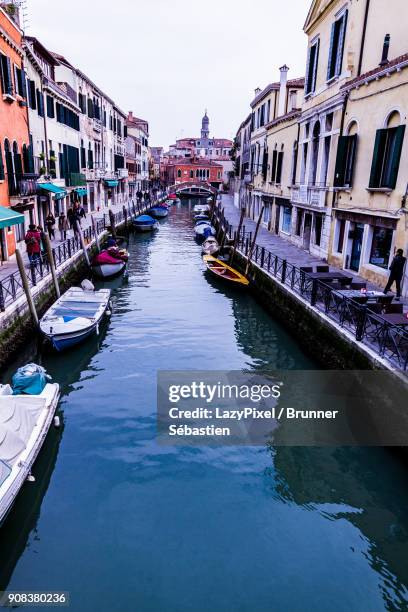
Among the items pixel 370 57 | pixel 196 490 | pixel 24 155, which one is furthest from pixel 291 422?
pixel 24 155

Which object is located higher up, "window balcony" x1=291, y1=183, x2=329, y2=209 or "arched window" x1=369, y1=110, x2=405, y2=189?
"arched window" x1=369, y1=110, x2=405, y2=189

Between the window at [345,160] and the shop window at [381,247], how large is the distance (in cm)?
236

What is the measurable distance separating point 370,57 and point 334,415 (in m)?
11.5

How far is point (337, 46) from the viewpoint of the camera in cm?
1606

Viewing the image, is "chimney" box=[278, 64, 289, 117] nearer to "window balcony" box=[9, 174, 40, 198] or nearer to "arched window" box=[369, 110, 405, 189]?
"arched window" box=[369, 110, 405, 189]

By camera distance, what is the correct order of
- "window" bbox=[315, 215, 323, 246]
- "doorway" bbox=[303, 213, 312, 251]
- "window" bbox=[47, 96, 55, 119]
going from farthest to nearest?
"window" bbox=[47, 96, 55, 119] → "doorway" bbox=[303, 213, 312, 251] → "window" bbox=[315, 215, 323, 246]

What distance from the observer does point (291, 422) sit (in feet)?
28.8

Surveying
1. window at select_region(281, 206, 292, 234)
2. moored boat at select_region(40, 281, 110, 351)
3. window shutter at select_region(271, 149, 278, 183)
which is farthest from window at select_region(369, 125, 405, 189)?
window shutter at select_region(271, 149, 278, 183)

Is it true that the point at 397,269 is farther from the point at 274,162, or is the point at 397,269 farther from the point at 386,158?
the point at 274,162

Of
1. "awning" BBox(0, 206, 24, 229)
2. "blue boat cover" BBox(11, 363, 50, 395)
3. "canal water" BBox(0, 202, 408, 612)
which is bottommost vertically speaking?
"canal water" BBox(0, 202, 408, 612)

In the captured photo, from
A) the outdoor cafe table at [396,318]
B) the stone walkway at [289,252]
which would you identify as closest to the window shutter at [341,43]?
the stone walkway at [289,252]

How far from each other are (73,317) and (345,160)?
33.7 feet

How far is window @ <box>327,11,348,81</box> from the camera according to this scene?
1536cm

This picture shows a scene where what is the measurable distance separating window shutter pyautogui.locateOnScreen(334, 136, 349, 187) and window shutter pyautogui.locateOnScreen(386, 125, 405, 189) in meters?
3.07
